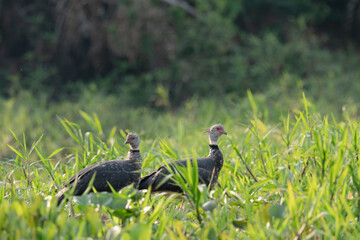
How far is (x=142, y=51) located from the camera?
1275 centimetres

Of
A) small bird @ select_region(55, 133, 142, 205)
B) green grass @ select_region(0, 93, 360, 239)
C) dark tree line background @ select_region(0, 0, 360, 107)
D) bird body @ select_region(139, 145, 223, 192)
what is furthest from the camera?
dark tree line background @ select_region(0, 0, 360, 107)

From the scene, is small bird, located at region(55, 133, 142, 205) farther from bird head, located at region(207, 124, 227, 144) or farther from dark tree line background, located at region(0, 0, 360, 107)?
dark tree line background, located at region(0, 0, 360, 107)

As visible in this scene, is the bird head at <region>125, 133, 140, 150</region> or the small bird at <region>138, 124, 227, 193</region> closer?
the small bird at <region>138, 124, 227, 193</region>

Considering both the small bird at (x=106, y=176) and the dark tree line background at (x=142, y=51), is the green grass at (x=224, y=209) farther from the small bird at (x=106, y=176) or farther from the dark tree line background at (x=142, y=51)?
the dark tree line background at (x=142, y=51)

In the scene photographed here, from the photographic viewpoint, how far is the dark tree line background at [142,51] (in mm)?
12461

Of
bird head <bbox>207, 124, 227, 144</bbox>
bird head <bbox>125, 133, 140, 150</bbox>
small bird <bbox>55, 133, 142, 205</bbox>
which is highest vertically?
bird head <bbox>207, 124, 227, 144</bbox>

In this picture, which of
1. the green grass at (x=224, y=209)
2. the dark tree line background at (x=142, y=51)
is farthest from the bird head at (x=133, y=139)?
the dark tree line background at (x=142, y=51)

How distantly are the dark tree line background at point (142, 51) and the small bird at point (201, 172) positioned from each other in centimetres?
749

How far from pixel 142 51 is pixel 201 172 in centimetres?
905

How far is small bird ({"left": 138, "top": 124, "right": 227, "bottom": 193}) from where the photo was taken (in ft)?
13.1

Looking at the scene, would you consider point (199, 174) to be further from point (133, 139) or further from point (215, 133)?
point (133, 139)

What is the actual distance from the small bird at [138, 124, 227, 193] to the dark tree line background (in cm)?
Answer: 749

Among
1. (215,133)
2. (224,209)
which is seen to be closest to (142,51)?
(215,133)

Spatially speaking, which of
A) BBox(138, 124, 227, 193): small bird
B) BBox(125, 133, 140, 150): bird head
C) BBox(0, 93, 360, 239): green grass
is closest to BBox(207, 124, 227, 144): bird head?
BBox(138, 124, 227, 193): small bird
